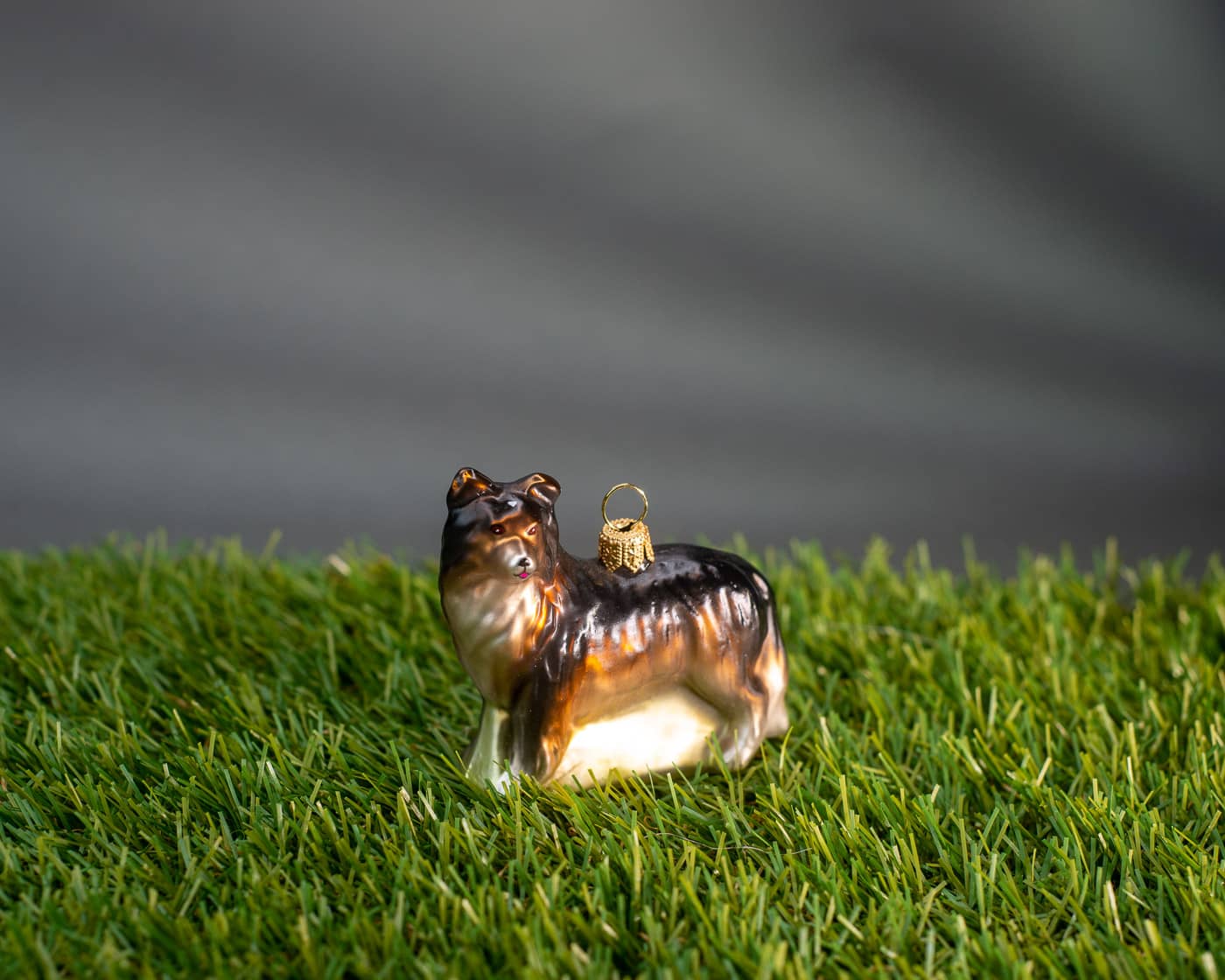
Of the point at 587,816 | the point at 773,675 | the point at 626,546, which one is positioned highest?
the point at 626,546

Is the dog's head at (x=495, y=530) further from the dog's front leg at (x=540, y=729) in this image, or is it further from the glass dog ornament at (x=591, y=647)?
the dog's front leg at (x=540, y=729)

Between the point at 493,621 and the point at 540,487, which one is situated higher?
the point at 540,487

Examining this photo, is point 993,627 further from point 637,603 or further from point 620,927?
point 620,927

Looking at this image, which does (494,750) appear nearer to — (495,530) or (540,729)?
(540,729)

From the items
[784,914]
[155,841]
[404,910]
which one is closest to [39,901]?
[155,841]

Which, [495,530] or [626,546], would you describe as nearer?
[495,530]

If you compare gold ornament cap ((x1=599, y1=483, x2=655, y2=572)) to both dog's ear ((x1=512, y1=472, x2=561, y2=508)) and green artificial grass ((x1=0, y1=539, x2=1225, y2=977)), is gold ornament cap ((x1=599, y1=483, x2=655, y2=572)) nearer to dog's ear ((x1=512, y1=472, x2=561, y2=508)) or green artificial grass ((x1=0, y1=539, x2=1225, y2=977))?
dog's ear ((x1=512, y1=472, x2=561, y2=508))

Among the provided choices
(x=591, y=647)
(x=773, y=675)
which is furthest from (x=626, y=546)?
(x=773, y=675)
